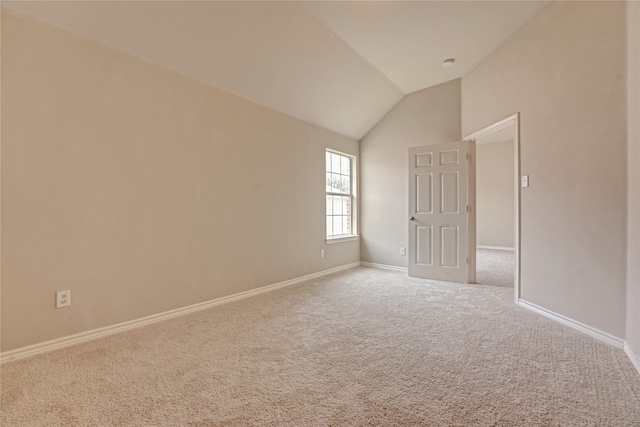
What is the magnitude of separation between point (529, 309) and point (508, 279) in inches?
55.9

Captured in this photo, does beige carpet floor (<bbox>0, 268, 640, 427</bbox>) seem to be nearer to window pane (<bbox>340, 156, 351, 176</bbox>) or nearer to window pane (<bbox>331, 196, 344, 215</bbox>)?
window pane (<bbox>331, 196, 344, 215</bbox>)

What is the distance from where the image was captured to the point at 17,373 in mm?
1810

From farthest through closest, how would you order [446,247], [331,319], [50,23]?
[446,247] < [331,319] < [50,23]

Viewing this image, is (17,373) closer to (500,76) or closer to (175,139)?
(175,139)

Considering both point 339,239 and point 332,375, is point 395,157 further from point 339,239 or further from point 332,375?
point 332,375

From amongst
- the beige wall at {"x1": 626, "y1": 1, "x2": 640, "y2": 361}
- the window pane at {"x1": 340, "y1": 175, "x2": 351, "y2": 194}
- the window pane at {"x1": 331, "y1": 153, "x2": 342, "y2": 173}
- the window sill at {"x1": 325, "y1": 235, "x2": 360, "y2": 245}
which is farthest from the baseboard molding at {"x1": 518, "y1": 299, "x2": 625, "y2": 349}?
the window pane at {"x1": 331, "y1": 153, "x2": 342, "y2": 173}

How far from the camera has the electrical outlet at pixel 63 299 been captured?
7.10ft

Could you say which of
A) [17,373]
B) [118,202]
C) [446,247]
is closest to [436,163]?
[446,247]

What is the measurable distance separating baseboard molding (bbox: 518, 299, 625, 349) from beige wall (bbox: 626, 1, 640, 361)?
139mm

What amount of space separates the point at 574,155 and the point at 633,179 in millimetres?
560

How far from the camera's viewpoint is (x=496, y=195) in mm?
7562

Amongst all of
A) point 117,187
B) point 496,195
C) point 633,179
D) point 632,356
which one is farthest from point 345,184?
point 496,195

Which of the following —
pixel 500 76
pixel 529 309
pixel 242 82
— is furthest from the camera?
pixel 500 76

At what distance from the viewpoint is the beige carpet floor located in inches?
56.0
